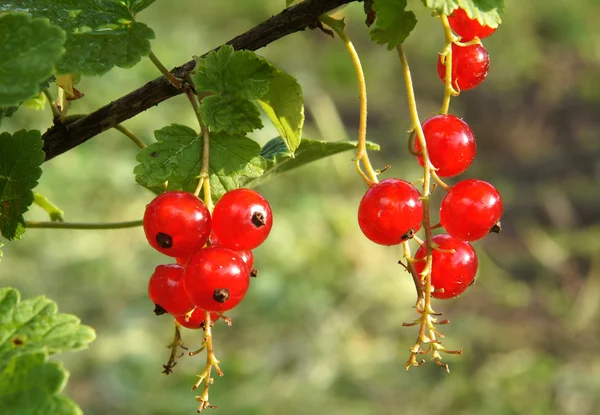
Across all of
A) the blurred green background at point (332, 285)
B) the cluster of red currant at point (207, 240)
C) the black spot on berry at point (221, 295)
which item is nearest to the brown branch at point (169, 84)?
the cluster of red currant at point (207, 240)

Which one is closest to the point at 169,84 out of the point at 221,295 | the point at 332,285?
the point at 221,295

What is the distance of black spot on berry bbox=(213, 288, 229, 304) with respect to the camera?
80cm

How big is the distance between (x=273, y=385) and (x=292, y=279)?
2.22ft

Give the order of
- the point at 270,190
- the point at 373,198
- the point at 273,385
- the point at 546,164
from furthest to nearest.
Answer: the point at 546,164 < the point at 270,190 < the point at 273,385 < the point at 373,198

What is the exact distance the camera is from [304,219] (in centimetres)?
477

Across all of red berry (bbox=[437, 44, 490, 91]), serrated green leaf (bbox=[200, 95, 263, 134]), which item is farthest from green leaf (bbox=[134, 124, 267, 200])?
red berry (bbox=[437, 44, 490, 91])

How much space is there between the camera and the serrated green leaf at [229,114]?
837 millimetres

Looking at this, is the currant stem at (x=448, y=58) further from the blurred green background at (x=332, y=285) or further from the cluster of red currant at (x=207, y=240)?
the blurred green background at (x=332, y=285)

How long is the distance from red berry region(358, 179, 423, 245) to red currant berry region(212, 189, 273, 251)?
0.38ft

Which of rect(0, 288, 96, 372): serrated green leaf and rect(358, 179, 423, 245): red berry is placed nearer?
rect(0, 288, 96, 372): serrated green leaf

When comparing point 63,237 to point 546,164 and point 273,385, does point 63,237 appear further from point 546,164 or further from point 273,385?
point 546,164

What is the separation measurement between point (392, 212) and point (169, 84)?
288mm

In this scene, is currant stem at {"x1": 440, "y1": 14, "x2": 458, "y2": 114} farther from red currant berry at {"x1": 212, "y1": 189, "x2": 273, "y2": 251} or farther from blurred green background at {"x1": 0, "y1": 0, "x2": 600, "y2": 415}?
blurred green background at {"x1": 0, "y1": 0, "x2": 600, "y2": 415}

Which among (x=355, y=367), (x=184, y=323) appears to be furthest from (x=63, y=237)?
(x=184, y=323)
